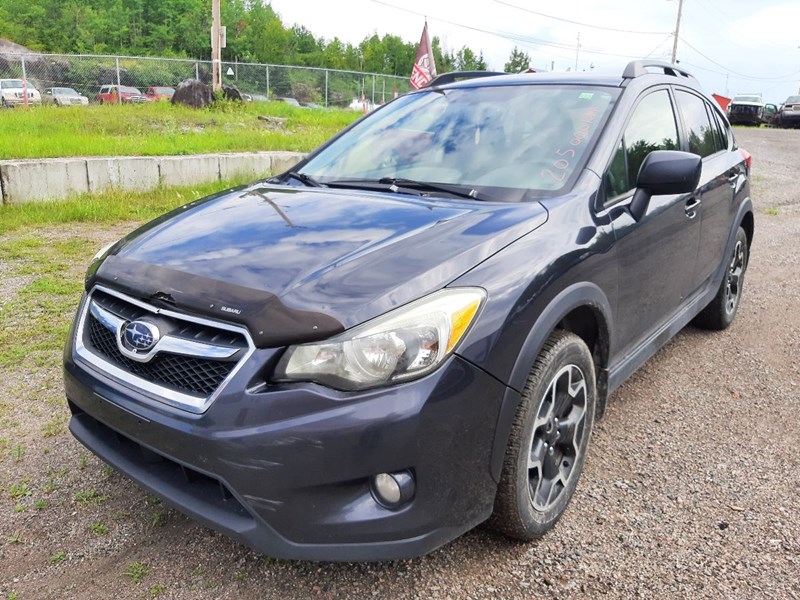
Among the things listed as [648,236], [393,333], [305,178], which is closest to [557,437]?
[393,333]

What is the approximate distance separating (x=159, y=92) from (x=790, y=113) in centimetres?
3068

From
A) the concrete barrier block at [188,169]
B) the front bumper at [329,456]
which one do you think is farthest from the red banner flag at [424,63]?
the front bumper at [329,456]

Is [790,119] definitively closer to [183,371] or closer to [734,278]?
[734,278]

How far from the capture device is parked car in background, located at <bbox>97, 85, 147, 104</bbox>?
18531mm

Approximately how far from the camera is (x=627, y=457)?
3.09 metres

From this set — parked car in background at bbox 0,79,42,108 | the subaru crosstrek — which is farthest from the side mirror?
parked car in background at bbox 0,79,42,108

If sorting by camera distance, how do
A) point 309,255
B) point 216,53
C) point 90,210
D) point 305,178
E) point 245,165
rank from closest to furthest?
1. point 309,255
2. point 305,178
3. point 90,210
4. point 245,165
5. point 216,53

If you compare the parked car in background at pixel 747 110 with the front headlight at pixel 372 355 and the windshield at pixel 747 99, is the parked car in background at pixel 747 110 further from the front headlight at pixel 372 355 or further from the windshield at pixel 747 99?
the front headlight at pixel 372 355

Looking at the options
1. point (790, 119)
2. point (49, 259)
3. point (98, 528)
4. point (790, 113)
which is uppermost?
point (790, 113)

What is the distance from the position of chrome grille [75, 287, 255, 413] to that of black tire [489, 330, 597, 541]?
944 mm

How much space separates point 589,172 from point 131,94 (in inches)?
759

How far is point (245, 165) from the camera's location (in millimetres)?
9508

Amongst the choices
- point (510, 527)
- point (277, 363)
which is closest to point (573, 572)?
point (510, 527)

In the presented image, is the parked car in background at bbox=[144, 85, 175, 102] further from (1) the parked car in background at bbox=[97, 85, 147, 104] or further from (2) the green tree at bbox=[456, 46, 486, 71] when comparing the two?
(2) the green tree at bbox=[456, 46, 486, 71]
